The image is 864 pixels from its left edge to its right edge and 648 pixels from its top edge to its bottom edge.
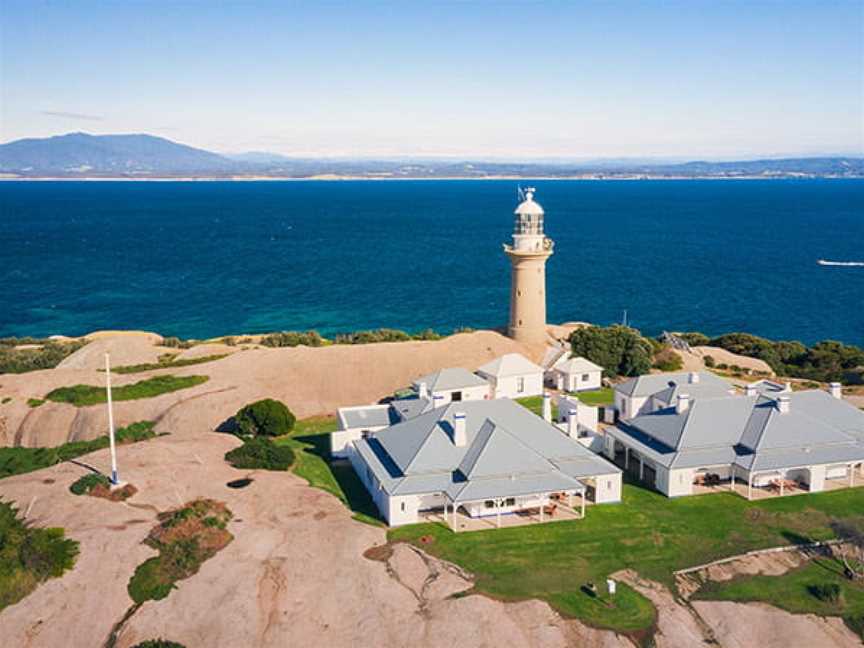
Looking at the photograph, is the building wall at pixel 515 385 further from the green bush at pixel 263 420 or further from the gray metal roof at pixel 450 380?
the green bush at pixel 263 420

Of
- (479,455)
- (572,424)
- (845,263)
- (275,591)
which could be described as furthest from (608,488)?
(845,263)

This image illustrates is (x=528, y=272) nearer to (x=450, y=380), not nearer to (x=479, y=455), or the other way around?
(x=450, y=380)

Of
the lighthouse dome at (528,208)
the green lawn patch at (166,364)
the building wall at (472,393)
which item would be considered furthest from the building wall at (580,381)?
the green lawn patch at (166,364)

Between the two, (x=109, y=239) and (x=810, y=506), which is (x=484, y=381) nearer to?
(x=810, y=506)

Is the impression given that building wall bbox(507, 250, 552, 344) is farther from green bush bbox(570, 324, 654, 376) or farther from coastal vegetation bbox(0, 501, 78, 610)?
coastal vegetation bbox(0, 501, 78, 610)

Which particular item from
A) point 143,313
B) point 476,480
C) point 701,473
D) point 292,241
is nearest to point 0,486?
point 476,480
